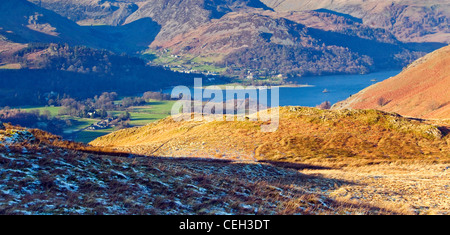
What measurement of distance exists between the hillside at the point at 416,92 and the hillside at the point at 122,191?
7505 cm

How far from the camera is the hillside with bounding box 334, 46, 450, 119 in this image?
279 ft

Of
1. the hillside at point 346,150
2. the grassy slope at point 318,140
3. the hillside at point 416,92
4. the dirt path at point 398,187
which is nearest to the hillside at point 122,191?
the dirt path at point 398,187

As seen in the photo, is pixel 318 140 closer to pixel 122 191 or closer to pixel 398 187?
pixel 398 187

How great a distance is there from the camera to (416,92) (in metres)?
99.4

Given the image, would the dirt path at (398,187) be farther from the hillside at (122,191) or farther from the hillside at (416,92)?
the hillside at (416,92)

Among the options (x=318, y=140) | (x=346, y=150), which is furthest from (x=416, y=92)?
(x=346, y=150)

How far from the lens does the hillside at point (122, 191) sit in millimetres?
11711

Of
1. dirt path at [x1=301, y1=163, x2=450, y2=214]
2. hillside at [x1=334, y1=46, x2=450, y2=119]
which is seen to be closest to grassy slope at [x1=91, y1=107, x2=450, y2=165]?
dirt path at [x1=301, y1=163, x2=450, y2=214]

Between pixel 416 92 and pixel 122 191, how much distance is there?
10438cm

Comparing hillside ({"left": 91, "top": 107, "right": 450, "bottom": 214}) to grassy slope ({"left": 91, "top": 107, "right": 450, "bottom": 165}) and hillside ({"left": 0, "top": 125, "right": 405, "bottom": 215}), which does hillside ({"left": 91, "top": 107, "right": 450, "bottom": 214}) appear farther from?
hillside ({"left": 0, "top": 125, "right": 405, "bottom": 215})

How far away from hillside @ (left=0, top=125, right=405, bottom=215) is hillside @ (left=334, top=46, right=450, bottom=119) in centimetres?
7505

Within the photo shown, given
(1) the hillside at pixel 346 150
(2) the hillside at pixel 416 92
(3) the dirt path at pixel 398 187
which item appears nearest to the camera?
(3) the dirt path at pixel 398 187

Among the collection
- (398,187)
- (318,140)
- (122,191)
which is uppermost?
(122,191)

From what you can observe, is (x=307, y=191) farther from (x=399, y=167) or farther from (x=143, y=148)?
(x=143, y=148)
